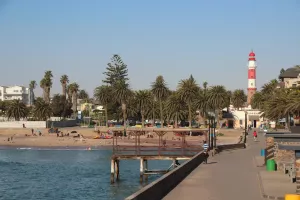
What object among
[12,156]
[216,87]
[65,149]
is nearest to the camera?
[12,156]

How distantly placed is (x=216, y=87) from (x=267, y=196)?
376 ft

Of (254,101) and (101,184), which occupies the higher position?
(254,101)

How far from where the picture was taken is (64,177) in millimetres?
56844

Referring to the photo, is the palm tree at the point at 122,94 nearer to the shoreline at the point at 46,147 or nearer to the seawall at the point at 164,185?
the shoreline at the point at 46,147

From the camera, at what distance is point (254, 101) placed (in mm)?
157125

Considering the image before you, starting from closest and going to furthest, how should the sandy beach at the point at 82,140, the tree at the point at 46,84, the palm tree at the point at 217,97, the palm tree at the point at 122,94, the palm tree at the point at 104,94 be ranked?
the sandy beach at the point at 82,140, the palm tree at the point at 217,97, the palm tree at the point at 122,94, the palm tree at the point at 104,94, the tree at the point at 46,84

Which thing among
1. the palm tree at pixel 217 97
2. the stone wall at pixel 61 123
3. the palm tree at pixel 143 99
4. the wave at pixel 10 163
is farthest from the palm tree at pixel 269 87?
the wave at pixel 10 163

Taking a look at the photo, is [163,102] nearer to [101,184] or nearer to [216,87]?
[216,87]

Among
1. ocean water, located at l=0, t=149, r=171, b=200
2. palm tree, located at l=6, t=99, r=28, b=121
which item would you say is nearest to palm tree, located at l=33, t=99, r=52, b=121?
palm tree, located at l=6, t=99, r=28, b=121

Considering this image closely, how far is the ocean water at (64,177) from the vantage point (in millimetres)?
44438

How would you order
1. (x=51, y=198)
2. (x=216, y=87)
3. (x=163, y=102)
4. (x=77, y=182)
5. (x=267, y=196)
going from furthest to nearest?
(x=163, y=102) < (x=216, y=87) < (x=77, y=182) < (x=51, y=198) < (x=267, y=196)

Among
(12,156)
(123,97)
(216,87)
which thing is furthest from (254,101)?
(12,156)

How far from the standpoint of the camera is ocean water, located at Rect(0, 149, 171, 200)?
1750 inches

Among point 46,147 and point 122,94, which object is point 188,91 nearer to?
point 122,94
